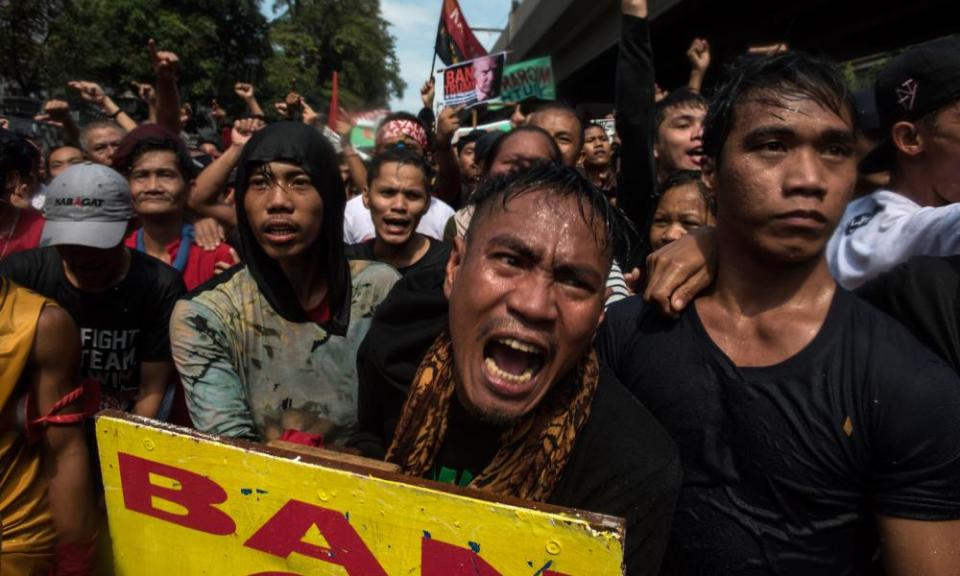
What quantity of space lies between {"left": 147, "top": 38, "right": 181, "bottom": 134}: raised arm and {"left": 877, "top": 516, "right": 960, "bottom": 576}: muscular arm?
4438mm

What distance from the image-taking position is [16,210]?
11.5ft

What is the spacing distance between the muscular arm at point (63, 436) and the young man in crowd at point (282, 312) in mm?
298

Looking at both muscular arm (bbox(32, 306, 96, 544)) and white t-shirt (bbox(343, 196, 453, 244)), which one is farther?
white t-shirt (bbox(343, 196, 453, 244))

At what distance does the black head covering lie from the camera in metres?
2.34

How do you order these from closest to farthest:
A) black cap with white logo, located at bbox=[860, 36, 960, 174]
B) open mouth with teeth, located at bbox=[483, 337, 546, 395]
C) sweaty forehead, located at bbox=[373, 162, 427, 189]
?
open mouth with teeth, located at bbox=[483, 337, 546, 395], black cap with white logo, located at bbox=[860, 36, 960, 174], sweaty forehead, located at bbox=[373, 162, 427, 189]

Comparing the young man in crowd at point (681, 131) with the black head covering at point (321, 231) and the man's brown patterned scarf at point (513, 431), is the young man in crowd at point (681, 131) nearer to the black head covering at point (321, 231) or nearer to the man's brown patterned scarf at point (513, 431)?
the black head covering at point (321, 231)

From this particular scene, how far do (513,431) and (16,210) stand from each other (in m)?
3.19

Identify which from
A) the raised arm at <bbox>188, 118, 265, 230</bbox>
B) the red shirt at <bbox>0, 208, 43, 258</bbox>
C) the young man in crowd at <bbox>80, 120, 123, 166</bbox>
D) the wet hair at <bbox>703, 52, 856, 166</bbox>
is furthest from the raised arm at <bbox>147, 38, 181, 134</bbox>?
the wet hair at <bbox>703, 52, 856, 166</bbox>

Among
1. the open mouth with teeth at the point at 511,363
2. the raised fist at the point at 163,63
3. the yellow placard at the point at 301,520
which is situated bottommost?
the yellow placard at the point at 301,520

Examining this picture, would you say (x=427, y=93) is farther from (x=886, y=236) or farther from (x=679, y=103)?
(x=886, y=236)

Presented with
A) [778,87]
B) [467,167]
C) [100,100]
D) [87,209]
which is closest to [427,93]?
[467,167]

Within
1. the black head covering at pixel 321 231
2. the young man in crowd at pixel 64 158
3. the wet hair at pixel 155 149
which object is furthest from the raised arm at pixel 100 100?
the black head covering at pixel 321 231

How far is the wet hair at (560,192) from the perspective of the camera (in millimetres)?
1718

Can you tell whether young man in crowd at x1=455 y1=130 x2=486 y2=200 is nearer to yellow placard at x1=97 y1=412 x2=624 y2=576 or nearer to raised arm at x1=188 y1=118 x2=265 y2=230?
raised arm at x1=188 y1=118 x2=265 y2=230
